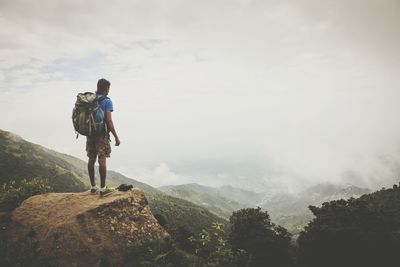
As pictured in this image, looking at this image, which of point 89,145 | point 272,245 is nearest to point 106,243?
point 89,145

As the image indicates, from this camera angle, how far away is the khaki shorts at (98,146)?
432 inches

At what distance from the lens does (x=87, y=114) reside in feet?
34.4

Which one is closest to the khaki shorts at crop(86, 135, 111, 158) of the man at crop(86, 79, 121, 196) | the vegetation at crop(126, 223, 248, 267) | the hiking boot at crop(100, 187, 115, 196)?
the man at crop(86, 79, 121, 196)

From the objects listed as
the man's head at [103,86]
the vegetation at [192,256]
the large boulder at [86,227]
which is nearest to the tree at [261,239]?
the large boulder at [86,227]

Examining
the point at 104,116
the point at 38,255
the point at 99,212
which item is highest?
the point at 104,116

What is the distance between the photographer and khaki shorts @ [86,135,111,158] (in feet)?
36.0

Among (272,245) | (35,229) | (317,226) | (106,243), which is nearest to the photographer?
(106,243)

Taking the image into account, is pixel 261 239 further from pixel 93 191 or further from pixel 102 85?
pixel 102 85

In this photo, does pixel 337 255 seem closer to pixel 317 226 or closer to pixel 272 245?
pixel 317 226

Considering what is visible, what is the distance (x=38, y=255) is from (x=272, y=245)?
176 feet

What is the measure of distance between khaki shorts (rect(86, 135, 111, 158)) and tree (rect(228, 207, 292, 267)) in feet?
154

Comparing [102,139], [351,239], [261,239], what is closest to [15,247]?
[102,139]

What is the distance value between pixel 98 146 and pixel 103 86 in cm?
212

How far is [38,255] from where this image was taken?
341 inches
